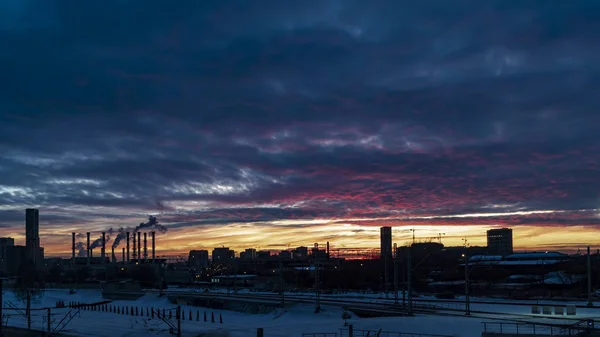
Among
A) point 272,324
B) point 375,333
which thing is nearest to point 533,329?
point 375,333

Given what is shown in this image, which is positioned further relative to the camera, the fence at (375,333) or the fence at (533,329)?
the fence at (375,333)

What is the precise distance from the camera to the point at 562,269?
522ft

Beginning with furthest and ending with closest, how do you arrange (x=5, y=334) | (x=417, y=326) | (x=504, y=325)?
(x=5, y=334) < (x=417, y=326) < (x=504, y=325)

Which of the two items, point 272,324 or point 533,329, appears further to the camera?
point 272,324

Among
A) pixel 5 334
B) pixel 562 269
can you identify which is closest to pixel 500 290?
pixel 562 269

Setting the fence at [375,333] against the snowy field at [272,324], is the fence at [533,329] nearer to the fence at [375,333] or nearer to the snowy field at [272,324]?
the snowy field at [272,324]

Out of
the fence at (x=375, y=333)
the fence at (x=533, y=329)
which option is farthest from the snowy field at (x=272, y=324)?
the fence at (x=533, y=329)

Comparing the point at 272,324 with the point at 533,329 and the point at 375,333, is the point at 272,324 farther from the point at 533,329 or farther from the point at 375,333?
the point at 533,329

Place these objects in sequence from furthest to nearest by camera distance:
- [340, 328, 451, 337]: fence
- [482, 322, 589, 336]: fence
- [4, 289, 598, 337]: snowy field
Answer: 1. [4, 289, 598, 337]: snowy field
2. [340, 328, 451, 337]: fence
3. [482, 322, 589, 336]: fence

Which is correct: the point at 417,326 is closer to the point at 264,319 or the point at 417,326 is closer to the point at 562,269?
the point at 264,319

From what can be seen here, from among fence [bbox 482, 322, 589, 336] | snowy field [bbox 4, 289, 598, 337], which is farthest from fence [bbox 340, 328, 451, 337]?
fence [bbox 482, 322, 589, 336]

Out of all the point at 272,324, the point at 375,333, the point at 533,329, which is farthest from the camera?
the point at 272,324

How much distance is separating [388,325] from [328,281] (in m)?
111

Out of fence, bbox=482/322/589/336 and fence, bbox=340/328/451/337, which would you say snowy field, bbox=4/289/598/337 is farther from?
fence, bbox=482/322/589/336
